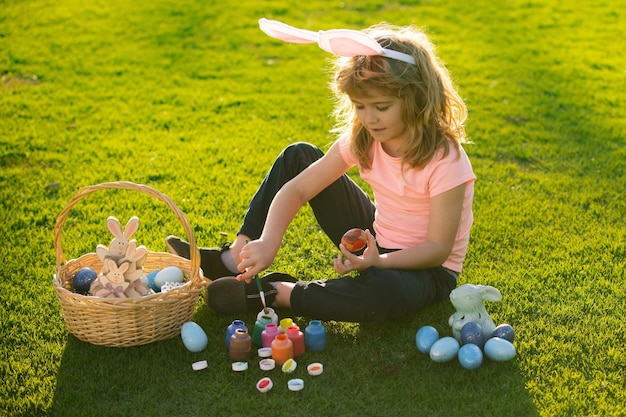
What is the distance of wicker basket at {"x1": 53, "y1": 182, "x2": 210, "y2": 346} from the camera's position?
269cm

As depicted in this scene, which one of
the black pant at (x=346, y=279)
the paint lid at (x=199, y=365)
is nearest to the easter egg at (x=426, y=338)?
the black pant at (x=346, y=279)

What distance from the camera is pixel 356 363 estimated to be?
2.68m

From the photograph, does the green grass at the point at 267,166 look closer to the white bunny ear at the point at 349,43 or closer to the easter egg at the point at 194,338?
the easter egg at the point at 194,338

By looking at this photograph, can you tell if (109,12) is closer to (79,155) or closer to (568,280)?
(79,155)

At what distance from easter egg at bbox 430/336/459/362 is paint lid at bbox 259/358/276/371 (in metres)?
0.55

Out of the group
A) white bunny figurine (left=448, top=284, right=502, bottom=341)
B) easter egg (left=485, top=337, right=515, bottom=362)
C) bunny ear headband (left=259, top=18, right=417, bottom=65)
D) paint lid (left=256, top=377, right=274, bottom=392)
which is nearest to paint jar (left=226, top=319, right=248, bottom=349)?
paint lid (left=256, top=377, right=274, bottom=392)

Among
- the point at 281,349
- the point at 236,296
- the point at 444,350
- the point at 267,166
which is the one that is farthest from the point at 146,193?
the point at 267,166

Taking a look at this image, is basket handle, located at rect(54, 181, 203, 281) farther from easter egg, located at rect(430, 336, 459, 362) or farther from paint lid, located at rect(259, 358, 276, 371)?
easter egg, located at rect(430, 336, 459, 362)

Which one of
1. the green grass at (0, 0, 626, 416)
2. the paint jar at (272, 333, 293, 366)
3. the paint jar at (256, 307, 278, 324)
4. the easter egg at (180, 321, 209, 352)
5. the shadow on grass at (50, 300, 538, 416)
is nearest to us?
the shadow on grass at (50, 300, 538, 416)

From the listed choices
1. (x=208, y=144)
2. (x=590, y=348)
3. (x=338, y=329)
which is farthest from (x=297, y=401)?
(x=208, y=144)

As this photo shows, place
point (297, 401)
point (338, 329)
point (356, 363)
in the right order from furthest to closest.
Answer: point (338, 329), point (356, 363), point (297, 401)

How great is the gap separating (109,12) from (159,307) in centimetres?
642

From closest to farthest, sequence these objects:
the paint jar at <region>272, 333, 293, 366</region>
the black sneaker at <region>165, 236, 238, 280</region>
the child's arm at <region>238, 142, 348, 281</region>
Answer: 1. the paint jar at <region>272, 333, 293, 366</region>
2. the child's arm at <region>238, 142, 348, 281</region>
3. the black sneaker at <region>165, 236, 238, 280</region>

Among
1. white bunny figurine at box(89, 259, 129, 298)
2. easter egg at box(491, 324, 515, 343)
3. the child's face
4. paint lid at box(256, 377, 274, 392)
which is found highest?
the child's face
